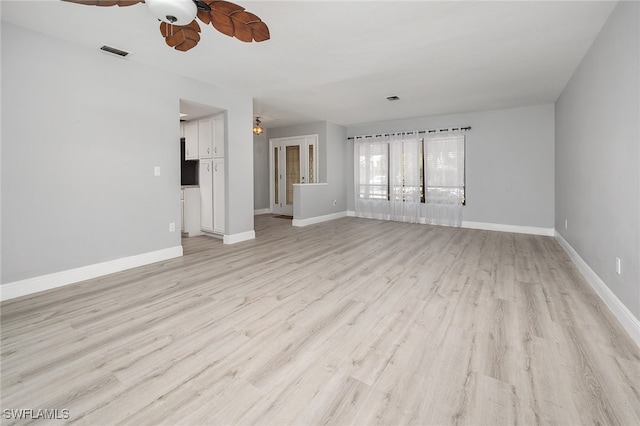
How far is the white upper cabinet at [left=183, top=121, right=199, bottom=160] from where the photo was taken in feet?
18.3

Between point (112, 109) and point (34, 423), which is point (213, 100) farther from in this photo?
point (34, 423)

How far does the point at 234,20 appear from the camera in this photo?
1948 millimetres

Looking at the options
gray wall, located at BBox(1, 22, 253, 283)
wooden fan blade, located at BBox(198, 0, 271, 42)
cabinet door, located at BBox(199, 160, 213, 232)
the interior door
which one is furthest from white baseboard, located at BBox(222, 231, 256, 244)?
wooden fan blade, located at BBox(198, 0, 271, 42)

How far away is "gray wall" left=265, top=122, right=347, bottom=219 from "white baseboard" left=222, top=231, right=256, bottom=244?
169 cm

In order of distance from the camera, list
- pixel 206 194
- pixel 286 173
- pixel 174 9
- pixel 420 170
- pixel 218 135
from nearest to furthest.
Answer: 1. pixel 174 9
2. pixel 218 135
3. pixel 206 194
4. pixel 420 170
5. pixel 286 173

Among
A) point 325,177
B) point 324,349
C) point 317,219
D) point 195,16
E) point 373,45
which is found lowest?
point 324,349

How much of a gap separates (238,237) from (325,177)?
3.18m

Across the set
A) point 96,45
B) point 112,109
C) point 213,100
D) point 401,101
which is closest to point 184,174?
point 213,100

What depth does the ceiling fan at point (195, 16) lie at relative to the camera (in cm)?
174

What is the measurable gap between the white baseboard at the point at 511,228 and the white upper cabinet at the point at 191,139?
5838 millimetres

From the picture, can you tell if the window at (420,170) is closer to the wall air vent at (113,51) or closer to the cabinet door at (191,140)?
the cabinet door at (191,140)

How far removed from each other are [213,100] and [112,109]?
4.76 ft

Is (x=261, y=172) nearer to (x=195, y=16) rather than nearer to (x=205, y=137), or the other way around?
(x=205, y=137)

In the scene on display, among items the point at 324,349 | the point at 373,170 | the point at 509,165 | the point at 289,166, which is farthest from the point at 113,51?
the point at 509,165
